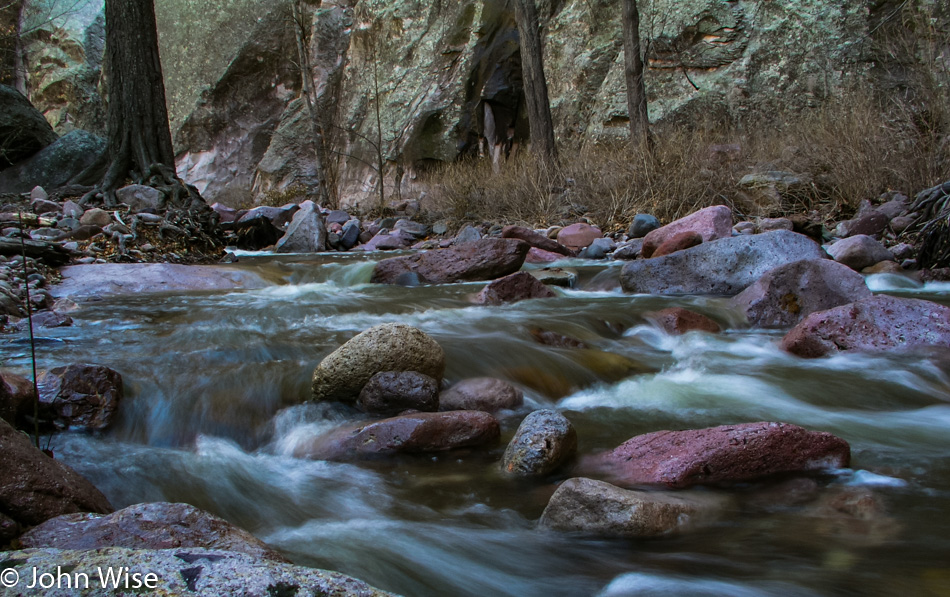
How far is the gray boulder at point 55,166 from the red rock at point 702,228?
300 inches

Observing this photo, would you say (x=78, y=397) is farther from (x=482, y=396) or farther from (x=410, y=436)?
(x=482, y=396)

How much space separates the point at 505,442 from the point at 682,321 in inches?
87.8

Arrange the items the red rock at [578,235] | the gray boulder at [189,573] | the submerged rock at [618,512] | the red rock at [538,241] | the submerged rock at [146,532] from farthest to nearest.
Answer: the red rock at [578,235] → the red rock at [538,241] → the submerged rock at [618,512] → the submerged rock at [146,532] → the gray boulder at [189,573]

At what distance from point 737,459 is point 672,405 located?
964 mm

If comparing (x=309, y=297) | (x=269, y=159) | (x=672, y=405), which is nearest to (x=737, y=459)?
(x=672, y=405)

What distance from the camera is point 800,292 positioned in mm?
4551

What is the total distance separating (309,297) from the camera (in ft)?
18.8

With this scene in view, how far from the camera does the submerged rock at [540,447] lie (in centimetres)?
228

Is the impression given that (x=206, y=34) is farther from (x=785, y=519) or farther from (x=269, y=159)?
(x=785, y=519)

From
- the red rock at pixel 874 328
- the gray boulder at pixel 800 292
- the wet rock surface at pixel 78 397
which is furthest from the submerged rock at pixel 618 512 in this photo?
the gray boulder at pixel 800 292

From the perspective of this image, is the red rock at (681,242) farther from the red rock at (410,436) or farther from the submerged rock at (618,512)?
the submerged rock at (618,512)

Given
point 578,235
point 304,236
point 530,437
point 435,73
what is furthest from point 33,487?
point 435,73

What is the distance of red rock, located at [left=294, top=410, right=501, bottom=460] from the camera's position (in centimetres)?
253
